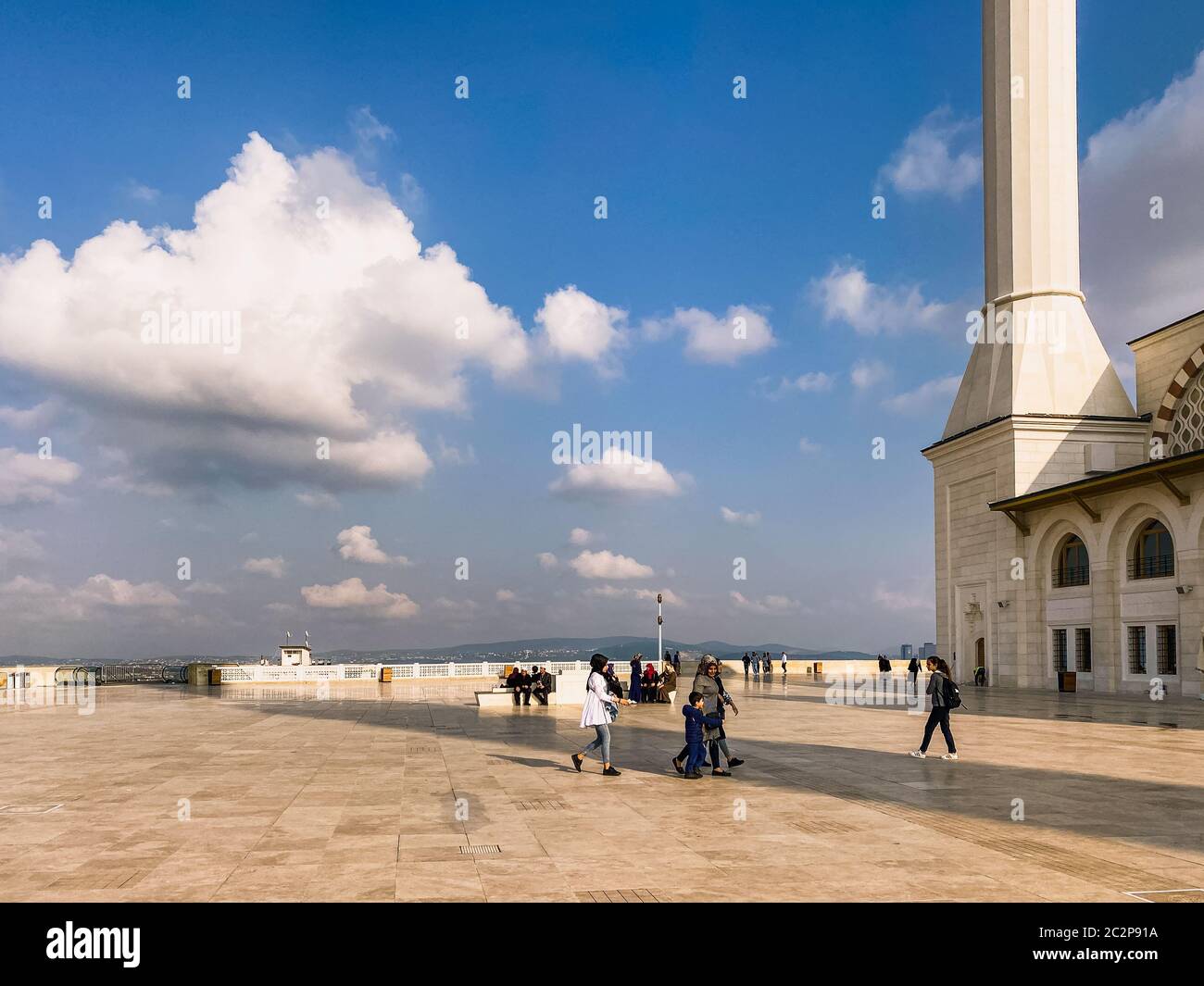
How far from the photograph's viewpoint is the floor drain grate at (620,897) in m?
6.72

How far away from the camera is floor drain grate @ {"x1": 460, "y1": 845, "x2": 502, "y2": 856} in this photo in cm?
832

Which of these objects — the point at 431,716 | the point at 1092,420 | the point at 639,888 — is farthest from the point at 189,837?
the point at 1092,420

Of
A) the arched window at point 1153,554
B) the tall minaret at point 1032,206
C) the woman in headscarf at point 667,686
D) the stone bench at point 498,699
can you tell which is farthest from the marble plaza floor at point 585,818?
the tall minaret at point 1032,206

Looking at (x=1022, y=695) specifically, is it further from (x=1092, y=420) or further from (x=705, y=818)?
(x=705, y=818)

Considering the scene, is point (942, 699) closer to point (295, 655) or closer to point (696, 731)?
point (696, 731)

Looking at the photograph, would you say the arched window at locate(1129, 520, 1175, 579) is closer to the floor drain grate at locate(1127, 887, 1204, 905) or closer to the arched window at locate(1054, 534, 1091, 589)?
the arched window at locate(1054, 534, 1091, 589)

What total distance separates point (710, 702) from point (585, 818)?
4228 mm

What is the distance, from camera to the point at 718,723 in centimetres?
1370

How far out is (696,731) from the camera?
13.5m

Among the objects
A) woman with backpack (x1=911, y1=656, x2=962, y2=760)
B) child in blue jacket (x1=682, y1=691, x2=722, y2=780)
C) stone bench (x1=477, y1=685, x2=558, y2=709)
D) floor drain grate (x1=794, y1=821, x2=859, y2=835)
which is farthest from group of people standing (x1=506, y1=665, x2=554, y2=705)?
floor drain grate (x1=794, y1=821, x2=859, y2=835)

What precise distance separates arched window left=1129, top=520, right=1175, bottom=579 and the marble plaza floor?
49.9ft

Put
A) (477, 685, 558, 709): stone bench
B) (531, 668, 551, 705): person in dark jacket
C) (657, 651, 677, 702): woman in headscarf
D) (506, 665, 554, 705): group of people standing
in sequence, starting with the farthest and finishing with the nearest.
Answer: (657, 651, 677, 702): woman in headscarf < (531, 668, 551, 705): person in dark jacket < (506, 665, 554, 705): group of people standing < (477, 685, 558, 709): stone bench

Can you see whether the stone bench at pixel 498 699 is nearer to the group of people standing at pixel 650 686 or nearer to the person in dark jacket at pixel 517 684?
the person in dark jacket at pixel 517 684

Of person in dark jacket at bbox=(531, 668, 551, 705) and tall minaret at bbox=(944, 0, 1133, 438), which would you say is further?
tall minaret at bbox=(944, 0, 1133, 438)
